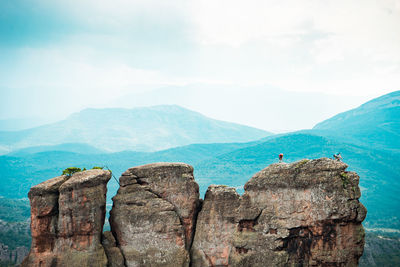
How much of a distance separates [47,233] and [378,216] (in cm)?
18517

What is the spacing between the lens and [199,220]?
121 feet

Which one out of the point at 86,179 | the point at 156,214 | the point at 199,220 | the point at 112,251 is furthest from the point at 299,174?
the point at 86,179

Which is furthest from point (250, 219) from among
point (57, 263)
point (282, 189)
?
point (57, 263)

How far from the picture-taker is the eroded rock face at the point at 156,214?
3581cm

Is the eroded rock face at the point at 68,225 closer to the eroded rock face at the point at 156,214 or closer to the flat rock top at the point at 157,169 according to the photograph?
the eroded rock face at the point at 156,214

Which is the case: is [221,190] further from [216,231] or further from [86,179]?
[86,179]

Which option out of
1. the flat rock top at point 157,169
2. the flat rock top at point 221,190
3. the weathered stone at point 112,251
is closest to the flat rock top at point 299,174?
the flat rock top at point 221,190

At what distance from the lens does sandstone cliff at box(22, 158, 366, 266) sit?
111ft

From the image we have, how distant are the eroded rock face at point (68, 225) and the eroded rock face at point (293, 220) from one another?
953cm

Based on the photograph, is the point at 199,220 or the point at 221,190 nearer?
the point at 221,190

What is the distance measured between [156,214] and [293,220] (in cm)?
1266

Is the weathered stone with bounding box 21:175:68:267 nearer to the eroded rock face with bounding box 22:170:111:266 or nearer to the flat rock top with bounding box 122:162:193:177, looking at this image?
the eroded rock face with bounding box 22:170:111:266

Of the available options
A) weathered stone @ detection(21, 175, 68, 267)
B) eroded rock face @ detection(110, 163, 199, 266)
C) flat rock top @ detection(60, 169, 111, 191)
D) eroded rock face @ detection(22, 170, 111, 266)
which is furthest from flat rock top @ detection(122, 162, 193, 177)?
weathered stone @ detection(21, 175, 68, 267)

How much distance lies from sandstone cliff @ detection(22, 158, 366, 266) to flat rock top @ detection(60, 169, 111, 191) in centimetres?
9
